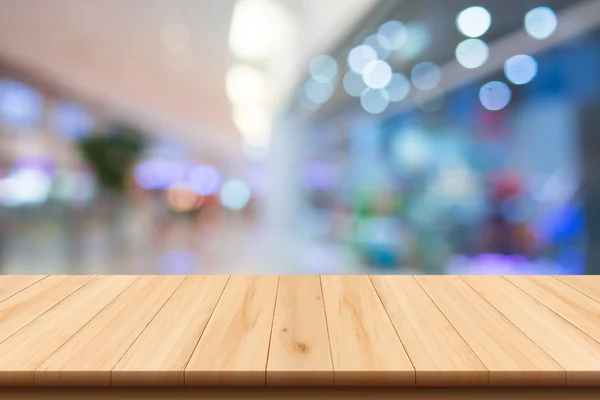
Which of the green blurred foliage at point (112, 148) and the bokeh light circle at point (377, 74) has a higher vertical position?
the bokeh light circle at point (377, 74)

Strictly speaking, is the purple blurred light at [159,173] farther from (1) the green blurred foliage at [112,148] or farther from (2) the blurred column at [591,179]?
(2) the blurred column at [591,179]

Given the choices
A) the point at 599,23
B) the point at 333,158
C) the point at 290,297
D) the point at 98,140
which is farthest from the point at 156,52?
the point at 599,23

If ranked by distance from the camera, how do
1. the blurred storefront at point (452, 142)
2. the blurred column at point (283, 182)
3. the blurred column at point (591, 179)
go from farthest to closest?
the blurred column at point (283, 182) → the blurred storefront at point (452, 142) → the blurred column at point (591, 179)

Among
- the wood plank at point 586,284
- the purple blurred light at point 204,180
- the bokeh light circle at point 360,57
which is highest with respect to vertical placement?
the bokeh light circle at point 360,57

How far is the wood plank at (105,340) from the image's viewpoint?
1.03m

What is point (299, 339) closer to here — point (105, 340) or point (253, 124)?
point (105, 340)

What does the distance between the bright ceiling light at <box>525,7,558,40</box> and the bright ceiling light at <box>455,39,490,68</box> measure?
20 cm

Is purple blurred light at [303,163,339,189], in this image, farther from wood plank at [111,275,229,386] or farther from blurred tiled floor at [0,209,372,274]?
wood plank at [111,275,229,386]

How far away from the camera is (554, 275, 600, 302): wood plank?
1518 mm

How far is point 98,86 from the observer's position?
265 centimetres

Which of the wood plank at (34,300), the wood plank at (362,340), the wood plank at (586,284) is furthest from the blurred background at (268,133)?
the wood plank at (362,340)

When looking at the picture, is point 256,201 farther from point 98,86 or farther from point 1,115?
point 1,115

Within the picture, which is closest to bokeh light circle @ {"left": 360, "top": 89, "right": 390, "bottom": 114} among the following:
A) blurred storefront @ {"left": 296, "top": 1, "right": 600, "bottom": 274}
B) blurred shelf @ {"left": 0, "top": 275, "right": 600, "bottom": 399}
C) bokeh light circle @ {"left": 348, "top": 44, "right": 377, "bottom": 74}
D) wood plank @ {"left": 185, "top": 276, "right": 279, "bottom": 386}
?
blurred storefront @ {"left": 296, "top": 1, "right": 600, "bottom": 274}

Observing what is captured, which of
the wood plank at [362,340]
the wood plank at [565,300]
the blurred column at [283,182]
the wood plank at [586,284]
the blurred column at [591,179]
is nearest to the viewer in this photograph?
the wood plank at [362,340]
